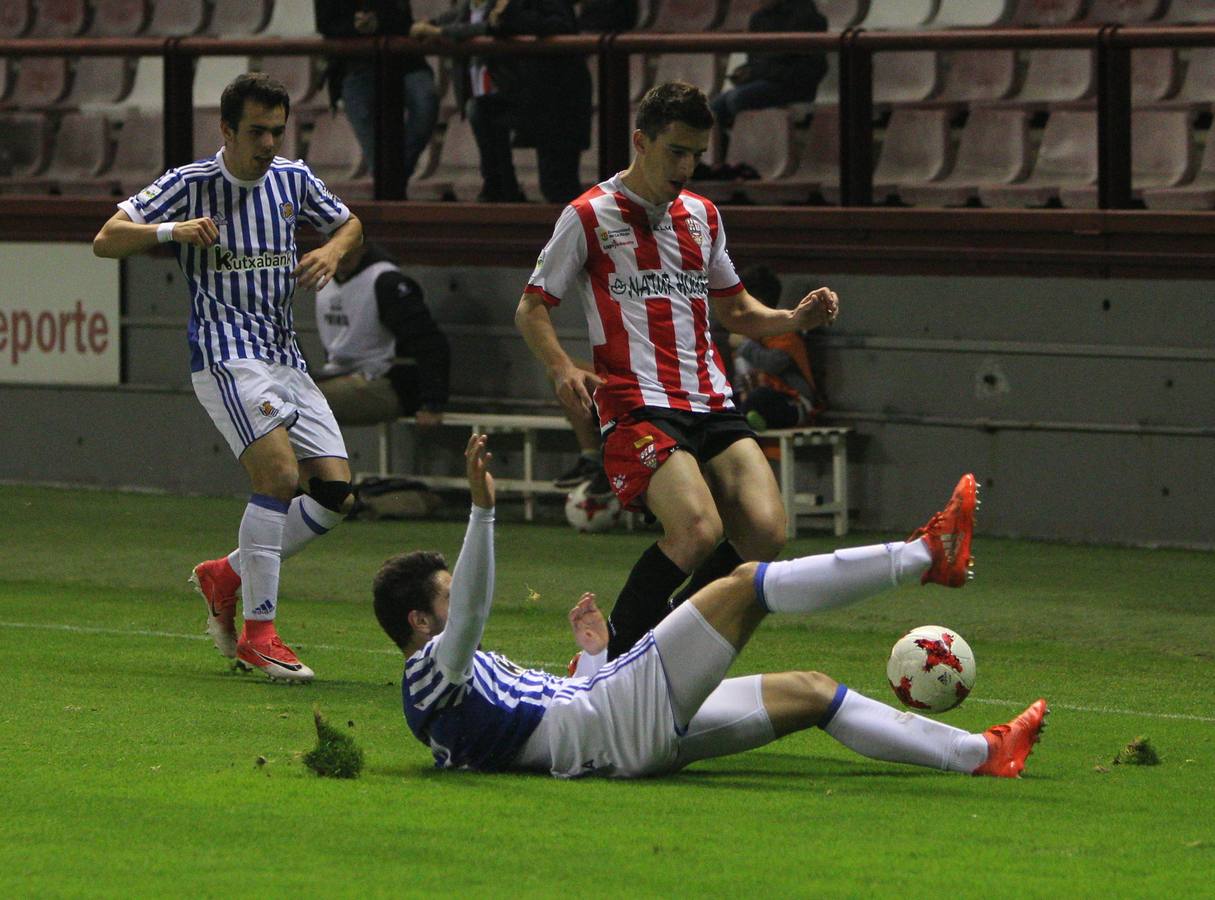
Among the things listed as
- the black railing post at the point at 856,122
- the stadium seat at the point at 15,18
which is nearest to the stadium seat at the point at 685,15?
the black railing post at the point at 856,122

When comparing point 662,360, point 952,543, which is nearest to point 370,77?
point 662,360

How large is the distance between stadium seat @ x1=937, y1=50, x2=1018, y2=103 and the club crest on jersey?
5.89 meters

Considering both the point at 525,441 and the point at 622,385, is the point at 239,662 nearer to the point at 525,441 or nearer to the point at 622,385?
the point at 622,385

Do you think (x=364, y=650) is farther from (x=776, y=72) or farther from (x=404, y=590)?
A: (x=776, y=72)

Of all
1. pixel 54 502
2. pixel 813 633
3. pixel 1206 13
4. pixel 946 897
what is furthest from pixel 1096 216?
pixel 946 897

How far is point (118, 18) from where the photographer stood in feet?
59.2

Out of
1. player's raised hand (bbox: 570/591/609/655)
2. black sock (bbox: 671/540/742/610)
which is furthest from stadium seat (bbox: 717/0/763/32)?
player's raised hand (bbox: 570/591/609/655)

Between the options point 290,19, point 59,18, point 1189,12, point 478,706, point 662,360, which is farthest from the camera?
point 59,18

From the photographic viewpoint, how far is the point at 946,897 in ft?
15.9

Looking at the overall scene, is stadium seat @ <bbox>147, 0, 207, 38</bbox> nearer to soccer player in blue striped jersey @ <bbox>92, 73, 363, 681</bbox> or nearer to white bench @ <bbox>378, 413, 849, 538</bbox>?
white bench @ <bbox>378, 413, 849, 538</bbox>

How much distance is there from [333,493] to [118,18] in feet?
34.6

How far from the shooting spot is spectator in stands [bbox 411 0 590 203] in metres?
13.6

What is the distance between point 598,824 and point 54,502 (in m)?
9.87

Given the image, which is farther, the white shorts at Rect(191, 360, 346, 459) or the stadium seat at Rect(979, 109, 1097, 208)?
the stadium seat at Rect(979, 109, 1097, 208)
